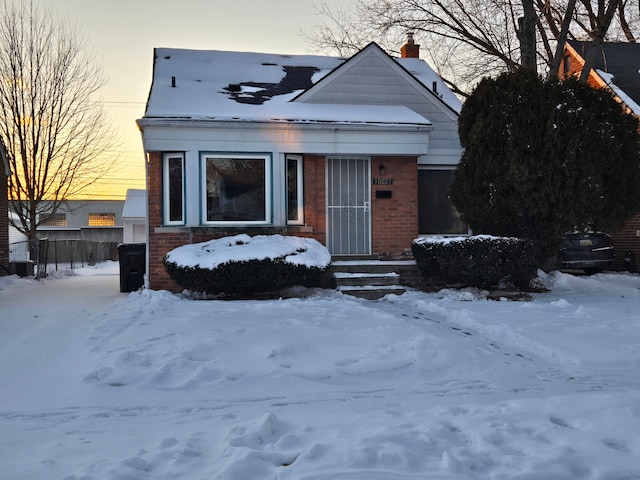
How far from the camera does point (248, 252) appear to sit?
32.1 ft

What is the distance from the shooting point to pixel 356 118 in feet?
38.3

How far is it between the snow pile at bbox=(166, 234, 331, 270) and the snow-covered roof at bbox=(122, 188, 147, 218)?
26.4m

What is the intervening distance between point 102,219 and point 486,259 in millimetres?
45178

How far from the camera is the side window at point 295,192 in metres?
11.8

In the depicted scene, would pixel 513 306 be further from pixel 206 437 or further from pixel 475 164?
pixel 206 437

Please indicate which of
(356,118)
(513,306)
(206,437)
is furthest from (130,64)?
(206,437)

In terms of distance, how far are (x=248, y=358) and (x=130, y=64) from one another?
1420cm

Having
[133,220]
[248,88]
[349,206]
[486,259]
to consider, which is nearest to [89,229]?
[133,220]

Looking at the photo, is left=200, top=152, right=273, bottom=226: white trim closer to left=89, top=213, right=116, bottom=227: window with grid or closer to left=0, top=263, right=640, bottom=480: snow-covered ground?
left=0, top=263, right=640, bottom=480: snow-covered ground

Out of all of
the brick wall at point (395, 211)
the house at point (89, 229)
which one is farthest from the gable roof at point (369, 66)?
the house at point (89, 229)

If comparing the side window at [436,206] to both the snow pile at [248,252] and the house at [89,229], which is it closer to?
the snow pile at [248,252]

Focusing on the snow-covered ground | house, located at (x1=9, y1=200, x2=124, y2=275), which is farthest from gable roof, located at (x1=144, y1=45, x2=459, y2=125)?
house, located at (x1=9, y1=200, x2=124, y2=275)

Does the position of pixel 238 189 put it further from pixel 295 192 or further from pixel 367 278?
pixel 367 278

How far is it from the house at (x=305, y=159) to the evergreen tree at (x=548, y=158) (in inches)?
64.6
